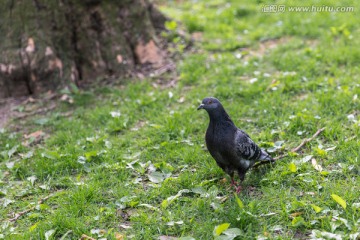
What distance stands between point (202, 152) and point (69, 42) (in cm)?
314

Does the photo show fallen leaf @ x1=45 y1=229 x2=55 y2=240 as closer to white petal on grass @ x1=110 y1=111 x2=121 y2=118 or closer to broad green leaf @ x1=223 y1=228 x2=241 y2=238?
broad green leaf @ x1=223 y1=228 x2=241 y2=238

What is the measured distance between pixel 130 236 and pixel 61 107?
3.28 m

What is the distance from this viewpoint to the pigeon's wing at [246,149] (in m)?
4.70

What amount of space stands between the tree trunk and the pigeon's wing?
345 centimetres

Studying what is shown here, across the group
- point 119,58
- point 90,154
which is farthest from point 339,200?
point 119,58

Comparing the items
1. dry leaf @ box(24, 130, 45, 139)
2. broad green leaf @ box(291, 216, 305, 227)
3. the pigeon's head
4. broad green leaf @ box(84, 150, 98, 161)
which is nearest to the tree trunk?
dry leaf @ box(24, 130, 45, 139)

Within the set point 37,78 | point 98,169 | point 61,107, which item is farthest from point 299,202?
point 37,78

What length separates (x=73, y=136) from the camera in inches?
243

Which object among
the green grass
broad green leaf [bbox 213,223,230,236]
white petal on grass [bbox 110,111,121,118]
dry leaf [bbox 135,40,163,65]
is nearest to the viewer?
broad green leaf [bbox 213,223,230,236]

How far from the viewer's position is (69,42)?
24.4ft

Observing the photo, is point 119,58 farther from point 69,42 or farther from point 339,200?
point 339,200

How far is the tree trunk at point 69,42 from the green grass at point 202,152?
1.71 ft

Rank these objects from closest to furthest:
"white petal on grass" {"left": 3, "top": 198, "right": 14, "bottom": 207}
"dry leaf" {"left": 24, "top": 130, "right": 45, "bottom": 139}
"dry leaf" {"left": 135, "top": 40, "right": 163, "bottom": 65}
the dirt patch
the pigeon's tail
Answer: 1. "white petal on grass" {"left": 3, "top": 198, "right": 14, "bottom": 207}
2. the pigeon's tail
3. "dry leaf" {"left": 24, "top": 130, "right": 45, "bottom": 139}
4. the dirt patch
5. "dry leaf" {"left": 135, "top": 40, "right": 163, "bottom": 65}

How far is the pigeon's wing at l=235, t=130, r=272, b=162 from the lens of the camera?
4.70 metres
